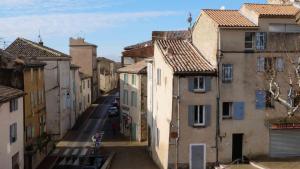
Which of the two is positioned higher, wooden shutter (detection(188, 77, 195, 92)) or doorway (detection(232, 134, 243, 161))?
wooden shutter (detection(188, 77, 195, 92))

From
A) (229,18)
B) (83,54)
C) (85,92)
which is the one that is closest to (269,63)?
(229,18)

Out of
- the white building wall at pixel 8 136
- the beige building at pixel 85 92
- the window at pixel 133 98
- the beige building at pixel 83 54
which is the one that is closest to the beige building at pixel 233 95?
the white building wall at pixel 8 136

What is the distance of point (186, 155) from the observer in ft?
130

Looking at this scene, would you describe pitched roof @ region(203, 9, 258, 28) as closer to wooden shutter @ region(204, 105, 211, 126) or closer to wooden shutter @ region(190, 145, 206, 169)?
wooden shutter @ region(204, 105, 211, 126)

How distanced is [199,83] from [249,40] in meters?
5.26

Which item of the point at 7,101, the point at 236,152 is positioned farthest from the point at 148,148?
the point at 7,101

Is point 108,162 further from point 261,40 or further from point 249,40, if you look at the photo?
point 261,40

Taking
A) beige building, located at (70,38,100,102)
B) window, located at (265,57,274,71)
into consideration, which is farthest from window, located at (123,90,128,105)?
beige building, located at (70,38,100,102)

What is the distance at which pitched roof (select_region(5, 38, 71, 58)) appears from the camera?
2171 inches

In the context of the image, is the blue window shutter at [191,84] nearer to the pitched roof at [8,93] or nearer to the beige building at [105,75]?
the pitched roof at [8,93]

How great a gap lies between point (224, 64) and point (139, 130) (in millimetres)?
18943

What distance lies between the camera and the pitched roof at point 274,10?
39.9 meters

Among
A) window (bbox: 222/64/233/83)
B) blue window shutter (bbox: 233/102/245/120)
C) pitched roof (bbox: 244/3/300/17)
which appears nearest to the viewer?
window (bbox: 222/64/233/83)

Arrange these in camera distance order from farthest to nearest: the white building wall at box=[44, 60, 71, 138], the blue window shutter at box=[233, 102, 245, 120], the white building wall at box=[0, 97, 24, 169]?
the white building wall at box=[44, 60, 71, 138], the blue window shutter at box=[233, 102, 245, 120], the white building wall at box=[0, 97, 24, 169]
